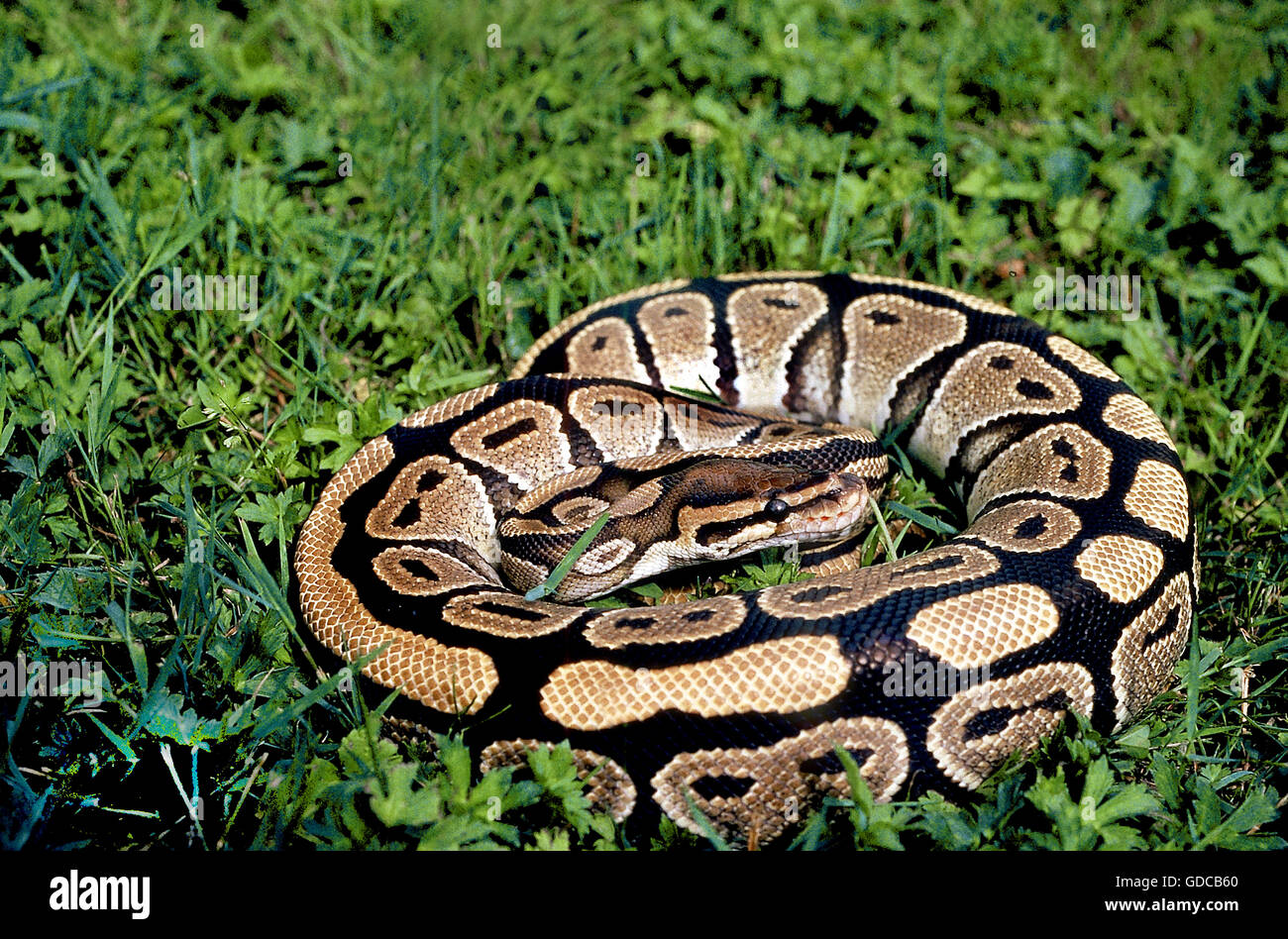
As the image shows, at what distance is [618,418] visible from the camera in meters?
5.85

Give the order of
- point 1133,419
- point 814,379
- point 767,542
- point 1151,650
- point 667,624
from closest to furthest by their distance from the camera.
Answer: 1. point 667,624
2. point 1151,650
3. point 767,542
4. point 1133,419
5. point 814,379

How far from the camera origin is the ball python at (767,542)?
3.67 m

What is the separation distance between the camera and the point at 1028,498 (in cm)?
489

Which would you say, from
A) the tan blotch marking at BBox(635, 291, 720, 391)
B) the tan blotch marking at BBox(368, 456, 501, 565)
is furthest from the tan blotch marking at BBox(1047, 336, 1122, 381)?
the tan blotch marking at BBox(368, 456, 501, 565)

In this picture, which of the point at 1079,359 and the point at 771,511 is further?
the point at 1079,359

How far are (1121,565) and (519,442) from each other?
3262mm

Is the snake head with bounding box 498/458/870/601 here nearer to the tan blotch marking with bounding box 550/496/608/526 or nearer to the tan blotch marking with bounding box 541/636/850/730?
the tan blotch marking with bounding box 550/496/608/526

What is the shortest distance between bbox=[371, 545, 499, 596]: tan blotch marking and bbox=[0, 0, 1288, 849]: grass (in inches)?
19.7

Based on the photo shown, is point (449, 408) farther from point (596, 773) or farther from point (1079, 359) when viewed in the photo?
point (1079, 359)

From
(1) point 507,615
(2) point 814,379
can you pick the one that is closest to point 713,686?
(1) point 507,615

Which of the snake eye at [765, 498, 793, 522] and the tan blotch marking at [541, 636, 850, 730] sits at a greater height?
the snake eye at [765, 498, 793, 522]

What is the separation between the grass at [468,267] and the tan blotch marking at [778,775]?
0.15 metres

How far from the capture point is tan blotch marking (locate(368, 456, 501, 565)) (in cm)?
495

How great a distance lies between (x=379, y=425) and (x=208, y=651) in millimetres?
1705
